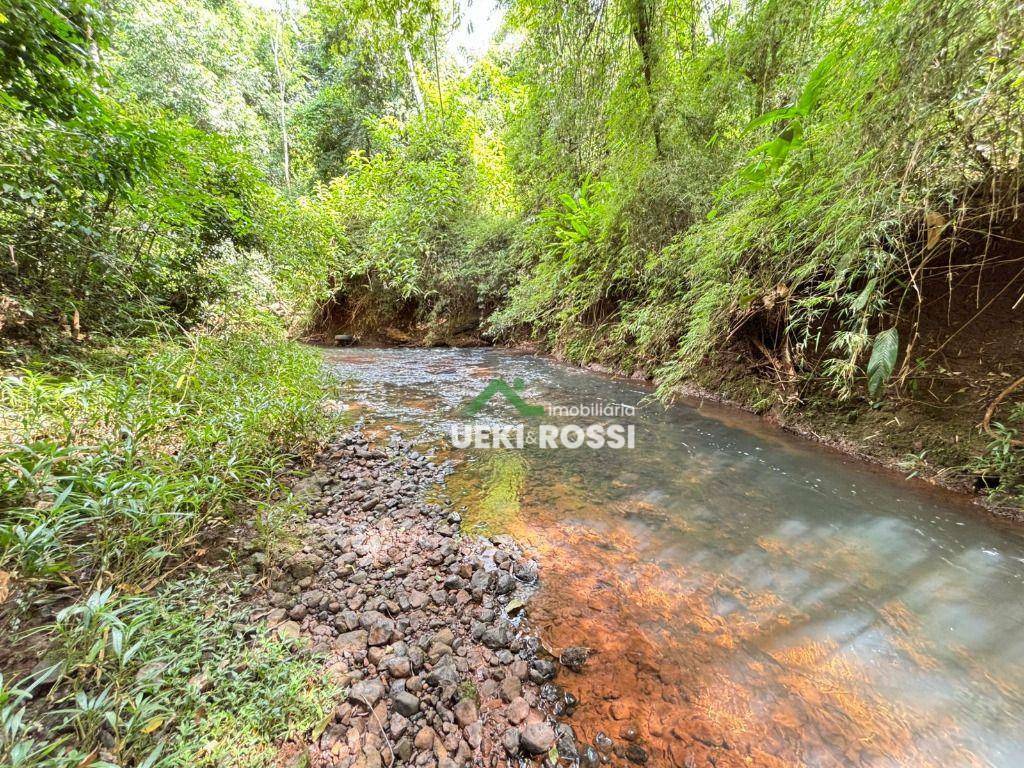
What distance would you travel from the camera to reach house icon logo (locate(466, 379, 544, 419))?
4.39 m

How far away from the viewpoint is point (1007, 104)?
1941 millimetres

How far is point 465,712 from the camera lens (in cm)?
120

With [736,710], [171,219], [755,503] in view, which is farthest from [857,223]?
[171,219]

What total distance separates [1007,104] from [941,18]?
570 mm

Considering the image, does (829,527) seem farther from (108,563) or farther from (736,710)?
(108,563)

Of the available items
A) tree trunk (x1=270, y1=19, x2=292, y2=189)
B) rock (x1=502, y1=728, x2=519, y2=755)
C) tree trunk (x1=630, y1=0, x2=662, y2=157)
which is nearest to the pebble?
rock (x1=502, y1=728, x2=519, y2=755)

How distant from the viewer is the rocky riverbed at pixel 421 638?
1.12 meters

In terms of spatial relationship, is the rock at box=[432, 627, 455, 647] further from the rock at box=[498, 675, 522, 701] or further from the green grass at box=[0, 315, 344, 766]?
the green grass at box=[0, 315, 344, 766]

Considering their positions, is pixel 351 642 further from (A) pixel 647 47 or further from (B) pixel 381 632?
(A) pixel 647 47

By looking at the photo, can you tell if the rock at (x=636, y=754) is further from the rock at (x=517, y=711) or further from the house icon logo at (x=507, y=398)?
the house icon logo at (x=507, y=398)

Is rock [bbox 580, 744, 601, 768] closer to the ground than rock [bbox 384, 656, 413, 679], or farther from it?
closer to the ground

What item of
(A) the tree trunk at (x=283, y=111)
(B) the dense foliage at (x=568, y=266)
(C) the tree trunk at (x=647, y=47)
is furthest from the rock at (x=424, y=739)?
(A) the tree trunk at (x=283, y=111)

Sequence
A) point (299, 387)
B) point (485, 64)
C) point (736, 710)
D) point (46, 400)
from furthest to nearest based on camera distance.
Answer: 1. point (485, 64)
2. point (299, 387)
3. point (46, 400)
4. point (736, 710)

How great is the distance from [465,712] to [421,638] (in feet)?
1.08
